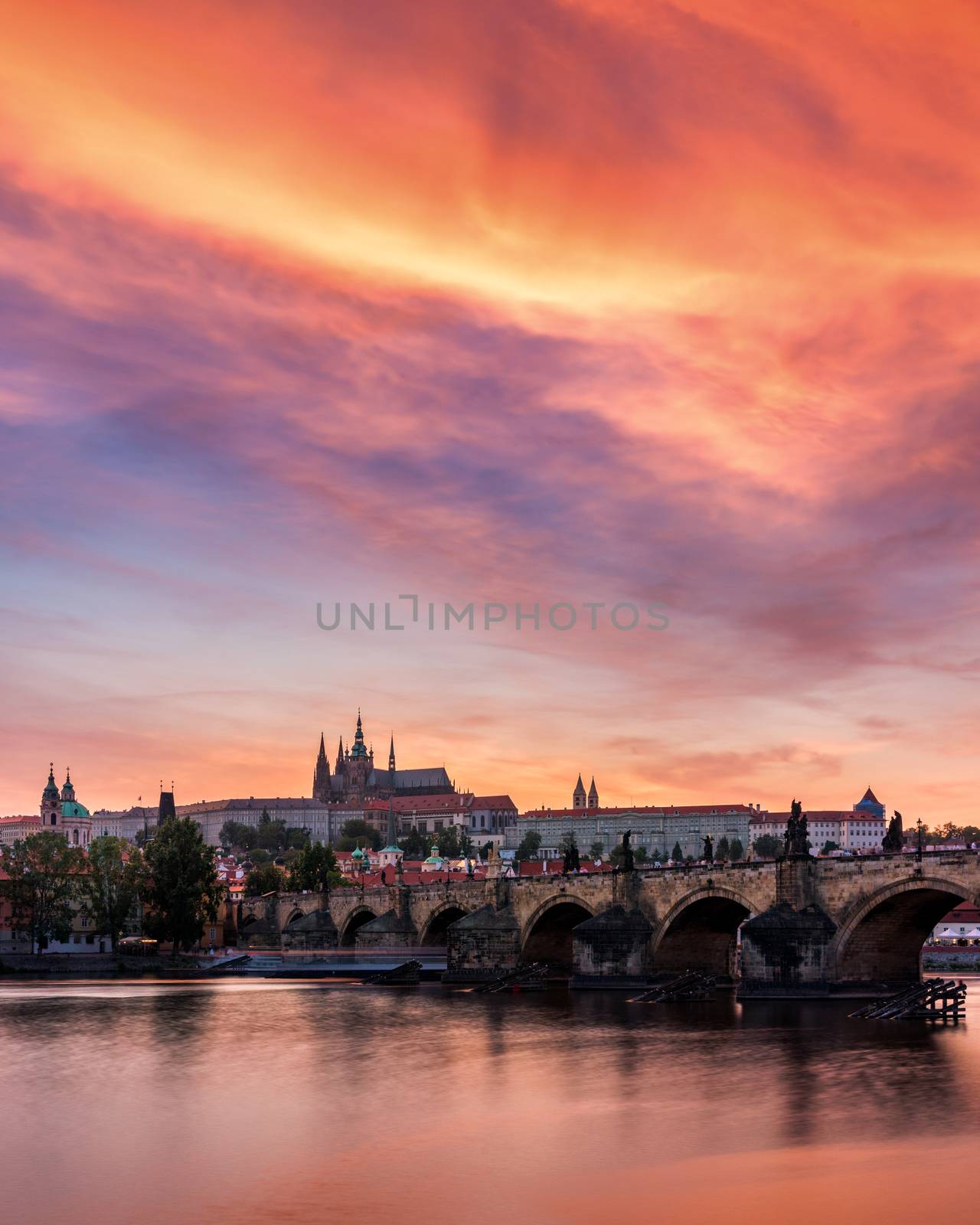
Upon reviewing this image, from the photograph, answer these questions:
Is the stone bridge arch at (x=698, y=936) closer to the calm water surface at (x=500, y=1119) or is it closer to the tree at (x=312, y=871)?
the calm water surface at (x=500, y=1119)

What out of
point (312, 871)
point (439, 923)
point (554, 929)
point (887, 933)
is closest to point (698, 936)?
point (554, 929)

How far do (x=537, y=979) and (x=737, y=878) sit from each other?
17536 millimetres

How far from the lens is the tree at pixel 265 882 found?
6284 inches

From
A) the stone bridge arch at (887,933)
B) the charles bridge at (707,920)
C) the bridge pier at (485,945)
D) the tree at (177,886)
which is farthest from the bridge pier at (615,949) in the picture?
the tree at (177,886)

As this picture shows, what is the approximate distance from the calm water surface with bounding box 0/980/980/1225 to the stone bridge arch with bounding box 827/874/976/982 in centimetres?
302

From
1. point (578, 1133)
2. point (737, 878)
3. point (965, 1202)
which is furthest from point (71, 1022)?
point (965, 1202)

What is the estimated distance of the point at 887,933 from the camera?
5869cm

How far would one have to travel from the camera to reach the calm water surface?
28078 millimetres

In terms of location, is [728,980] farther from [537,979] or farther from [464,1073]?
[464,1073]

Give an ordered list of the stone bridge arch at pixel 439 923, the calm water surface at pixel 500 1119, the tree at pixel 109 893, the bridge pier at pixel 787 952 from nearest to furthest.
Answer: the calm water surface at pixel 500 1119 < the bridge pier at pixel 787 952 < the stone bridge arch at pixel 439 923 < the tree at pixel 109 893

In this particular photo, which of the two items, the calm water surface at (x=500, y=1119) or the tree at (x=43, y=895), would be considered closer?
the calm water surface at (x=500, y=1119)

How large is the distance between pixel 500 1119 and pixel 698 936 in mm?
35534

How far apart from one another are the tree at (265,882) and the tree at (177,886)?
157 feet

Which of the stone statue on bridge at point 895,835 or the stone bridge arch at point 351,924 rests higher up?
the stone statue on bridge at point 895,835
